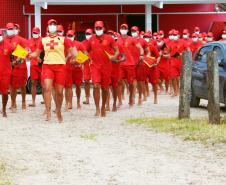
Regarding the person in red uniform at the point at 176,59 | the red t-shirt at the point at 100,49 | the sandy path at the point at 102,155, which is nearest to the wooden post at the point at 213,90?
the sandy path at the point at 102,155

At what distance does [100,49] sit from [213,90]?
2.76 m

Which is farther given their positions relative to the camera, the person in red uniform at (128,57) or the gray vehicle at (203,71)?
the person in red uniform at (128,57)

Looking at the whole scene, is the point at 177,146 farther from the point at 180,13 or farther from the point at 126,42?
the point at 180,13

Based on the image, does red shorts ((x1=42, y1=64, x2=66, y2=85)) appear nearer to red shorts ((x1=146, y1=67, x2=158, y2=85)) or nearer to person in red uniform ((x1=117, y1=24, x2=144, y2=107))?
person in red uniform ((x1=117, y1=24, x2=144, y2=107))

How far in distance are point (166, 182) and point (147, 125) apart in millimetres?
4535

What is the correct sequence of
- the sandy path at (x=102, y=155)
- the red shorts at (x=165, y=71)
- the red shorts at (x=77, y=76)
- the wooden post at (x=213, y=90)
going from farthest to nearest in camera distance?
1. the red shorts at (x=165, y=71)
2. the red shorts at (x=77, y=76)
3. the wooden post at (x=213, y=90)
4. the sandy path at (x=102, y=155)

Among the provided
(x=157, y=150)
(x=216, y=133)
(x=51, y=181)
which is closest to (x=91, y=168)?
(x=51, y=181)

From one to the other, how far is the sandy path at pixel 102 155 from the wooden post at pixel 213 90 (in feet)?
4.15

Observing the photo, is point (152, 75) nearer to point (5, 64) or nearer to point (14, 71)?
point (14, 71)

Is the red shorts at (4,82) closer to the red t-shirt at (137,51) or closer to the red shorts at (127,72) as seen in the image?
the red shorts at (127,72)

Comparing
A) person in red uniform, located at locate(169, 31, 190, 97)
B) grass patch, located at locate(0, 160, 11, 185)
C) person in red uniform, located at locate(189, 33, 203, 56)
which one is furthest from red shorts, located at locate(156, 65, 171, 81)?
grass patch, located at locate(0, 160, 11, 185)

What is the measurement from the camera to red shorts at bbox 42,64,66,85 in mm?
11641

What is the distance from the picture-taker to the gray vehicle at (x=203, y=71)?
42.6 feet

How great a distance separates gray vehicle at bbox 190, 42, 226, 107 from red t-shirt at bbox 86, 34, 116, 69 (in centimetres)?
246
